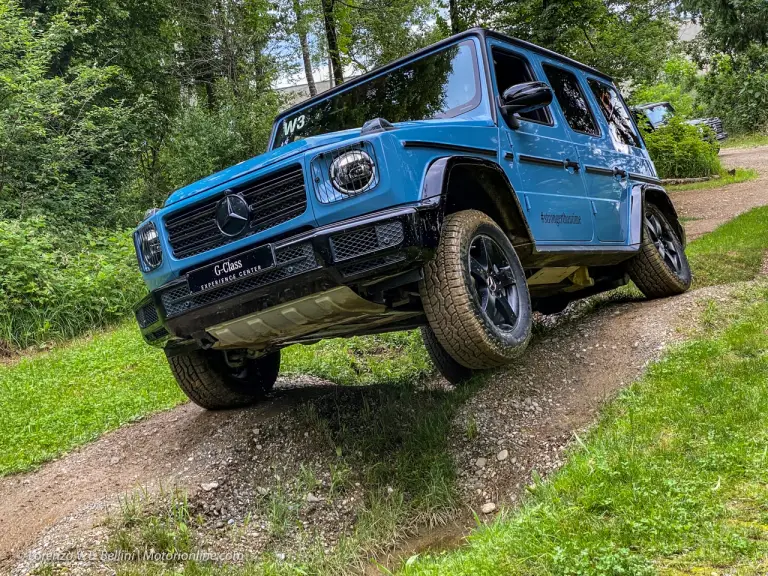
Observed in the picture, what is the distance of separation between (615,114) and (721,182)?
11031 mm

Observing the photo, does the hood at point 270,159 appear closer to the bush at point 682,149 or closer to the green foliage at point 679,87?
the bush at point 682,149

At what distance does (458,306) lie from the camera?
125 inches

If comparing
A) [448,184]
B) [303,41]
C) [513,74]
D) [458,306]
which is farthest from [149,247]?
[303,41]

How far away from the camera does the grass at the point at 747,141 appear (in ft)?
77.9

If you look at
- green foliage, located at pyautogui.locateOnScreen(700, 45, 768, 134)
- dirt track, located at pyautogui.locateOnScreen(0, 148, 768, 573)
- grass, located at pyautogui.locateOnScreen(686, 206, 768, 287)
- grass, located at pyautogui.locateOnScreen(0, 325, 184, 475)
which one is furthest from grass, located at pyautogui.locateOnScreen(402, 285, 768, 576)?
green foliage, located at pyautogui.locateOnScreen(700, 45, 768, 134)

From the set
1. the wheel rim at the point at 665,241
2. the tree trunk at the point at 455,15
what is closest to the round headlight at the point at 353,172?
the wheel rim at the point at 665,241

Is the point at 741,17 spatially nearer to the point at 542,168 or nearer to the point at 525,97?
the point at 542,168

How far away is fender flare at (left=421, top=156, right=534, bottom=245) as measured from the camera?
3.17 metres

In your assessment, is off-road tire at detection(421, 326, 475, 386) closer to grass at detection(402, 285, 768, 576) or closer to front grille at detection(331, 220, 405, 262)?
grass at detection(402, 285, 768, 576)

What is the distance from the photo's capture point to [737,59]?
86.3ft

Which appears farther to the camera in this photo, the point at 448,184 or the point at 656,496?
the point at 448,184

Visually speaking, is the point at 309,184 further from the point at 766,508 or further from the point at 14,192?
the point at 14,192

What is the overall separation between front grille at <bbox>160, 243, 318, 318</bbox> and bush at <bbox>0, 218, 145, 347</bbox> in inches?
249

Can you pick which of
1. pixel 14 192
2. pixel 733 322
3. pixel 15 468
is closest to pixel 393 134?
pixel 733 322
